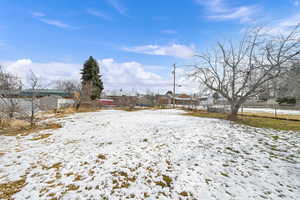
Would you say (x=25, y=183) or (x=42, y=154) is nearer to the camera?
(x=25, y=183)

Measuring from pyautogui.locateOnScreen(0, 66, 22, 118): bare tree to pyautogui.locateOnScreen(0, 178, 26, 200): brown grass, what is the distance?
7.70 m

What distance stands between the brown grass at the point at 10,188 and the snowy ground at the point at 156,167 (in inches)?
4.5

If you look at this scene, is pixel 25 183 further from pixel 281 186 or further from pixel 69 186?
pixel 281 186

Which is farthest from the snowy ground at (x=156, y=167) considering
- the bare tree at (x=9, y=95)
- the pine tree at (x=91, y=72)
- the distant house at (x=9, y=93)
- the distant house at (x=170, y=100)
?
the distant house at (x=170, y=100)

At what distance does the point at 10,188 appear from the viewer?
8.24 ft

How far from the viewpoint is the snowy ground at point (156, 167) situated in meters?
2.42

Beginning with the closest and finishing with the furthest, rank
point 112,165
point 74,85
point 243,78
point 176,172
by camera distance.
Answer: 1. point 176,172
2. point 112,165
3. point 243,78
4. point 74,85

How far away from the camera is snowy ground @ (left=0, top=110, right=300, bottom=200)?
2.42 m

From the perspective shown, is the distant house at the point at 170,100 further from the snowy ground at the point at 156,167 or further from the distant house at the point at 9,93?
the distant house at the point at 9,93

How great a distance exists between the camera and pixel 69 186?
2.57 metres

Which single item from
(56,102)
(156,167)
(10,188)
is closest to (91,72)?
(56,102)

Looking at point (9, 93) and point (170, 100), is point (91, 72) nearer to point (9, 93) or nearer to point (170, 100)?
point (9, 93)

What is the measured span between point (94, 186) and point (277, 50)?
12.0m

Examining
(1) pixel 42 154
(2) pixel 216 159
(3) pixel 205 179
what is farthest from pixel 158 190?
(1) pixel 42 154
